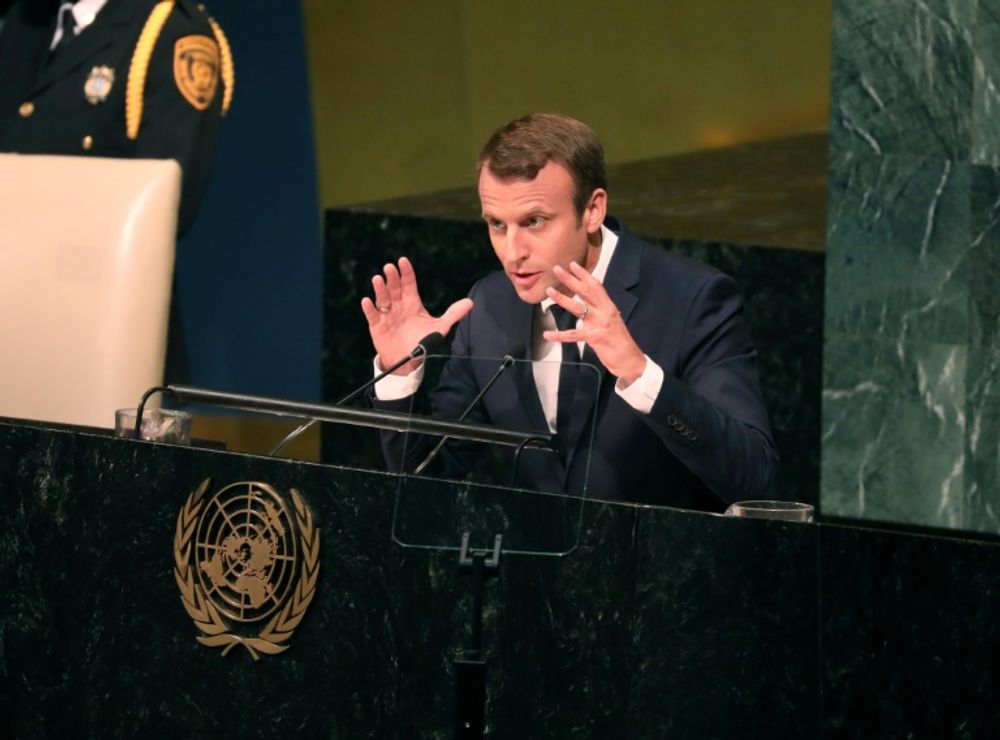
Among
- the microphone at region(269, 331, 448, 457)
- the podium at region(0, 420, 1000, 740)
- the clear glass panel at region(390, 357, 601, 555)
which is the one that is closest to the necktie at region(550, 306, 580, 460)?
the clear glass panel at region(390, 357, 601, 555)

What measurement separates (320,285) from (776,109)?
130 cm

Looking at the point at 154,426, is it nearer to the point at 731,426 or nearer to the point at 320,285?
the point at 731,426

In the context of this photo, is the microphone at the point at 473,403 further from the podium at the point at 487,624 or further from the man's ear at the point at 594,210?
the man's ear at the point at 594,210

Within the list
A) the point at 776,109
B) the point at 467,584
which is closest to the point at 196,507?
the point at 467,584

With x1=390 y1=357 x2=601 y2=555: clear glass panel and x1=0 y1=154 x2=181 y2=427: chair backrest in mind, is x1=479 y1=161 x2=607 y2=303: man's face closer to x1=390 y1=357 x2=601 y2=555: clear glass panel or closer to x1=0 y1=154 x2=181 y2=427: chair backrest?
x1=390 y1=357 x2=601 y2=555: clear glass panel

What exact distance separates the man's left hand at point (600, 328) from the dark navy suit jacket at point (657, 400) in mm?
62

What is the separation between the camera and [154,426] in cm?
264

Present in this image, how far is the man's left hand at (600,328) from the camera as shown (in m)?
2.66

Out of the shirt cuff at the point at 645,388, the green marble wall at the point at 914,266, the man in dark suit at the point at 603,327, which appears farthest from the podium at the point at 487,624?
the green marble wall at the point at 914,266

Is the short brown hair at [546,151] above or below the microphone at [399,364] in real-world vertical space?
above

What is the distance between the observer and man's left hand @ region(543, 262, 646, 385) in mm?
2662

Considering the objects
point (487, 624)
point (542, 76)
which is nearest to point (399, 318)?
point (487, 624)

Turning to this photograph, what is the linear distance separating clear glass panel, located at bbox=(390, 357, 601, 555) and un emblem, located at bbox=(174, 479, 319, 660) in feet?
0.44

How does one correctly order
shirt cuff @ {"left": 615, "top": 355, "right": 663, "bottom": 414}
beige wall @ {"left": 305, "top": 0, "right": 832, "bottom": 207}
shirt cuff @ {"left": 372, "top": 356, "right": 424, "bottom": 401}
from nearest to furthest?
shirt cuff @ {"left": 615, "top": 355, "right": 663, "bottom": 414}
shirt cuff @ {"left": 372, "top": 356, "right": 424, "bottom": 401}
beige wall @ {"left": 305, "top": 0, "right": 832, "bottom": 207}
